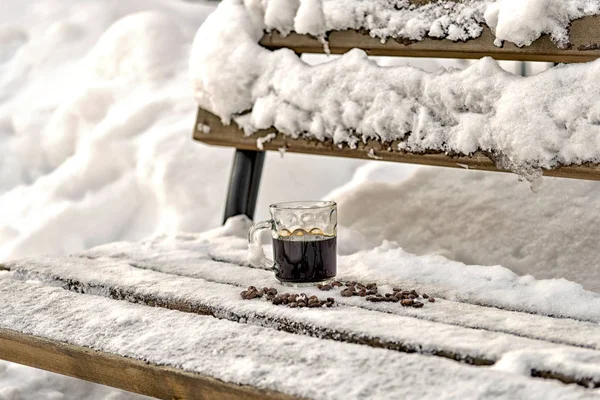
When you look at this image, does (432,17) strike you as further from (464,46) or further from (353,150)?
(353,150)

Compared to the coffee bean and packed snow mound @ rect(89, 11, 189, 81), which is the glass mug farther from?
packed snow mound @ rect(89, 11, 189, 81)

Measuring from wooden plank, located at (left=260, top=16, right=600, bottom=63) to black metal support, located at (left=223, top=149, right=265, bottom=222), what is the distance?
30 centimetres

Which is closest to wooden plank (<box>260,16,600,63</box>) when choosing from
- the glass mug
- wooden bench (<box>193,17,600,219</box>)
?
wooden bench (<box>193,17,600,219</box>)

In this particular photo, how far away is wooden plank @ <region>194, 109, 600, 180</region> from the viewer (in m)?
1.47

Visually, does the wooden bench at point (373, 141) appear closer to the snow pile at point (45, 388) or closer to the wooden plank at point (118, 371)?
the snow pile at point (45, 388)

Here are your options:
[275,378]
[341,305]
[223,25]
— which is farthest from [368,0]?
[275,378]

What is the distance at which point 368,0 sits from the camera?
1.74m

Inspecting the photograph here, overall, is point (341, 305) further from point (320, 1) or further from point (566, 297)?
point (320, 1)

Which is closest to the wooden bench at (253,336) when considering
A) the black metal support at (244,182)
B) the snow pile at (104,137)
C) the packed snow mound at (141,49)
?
the black metal support at (244,182)

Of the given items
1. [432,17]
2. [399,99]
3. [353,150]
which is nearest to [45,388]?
[353,150]

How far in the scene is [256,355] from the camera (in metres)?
1.11

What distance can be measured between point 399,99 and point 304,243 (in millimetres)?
409

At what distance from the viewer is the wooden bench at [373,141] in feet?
4.86

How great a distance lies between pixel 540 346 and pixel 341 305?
35 centimetres
